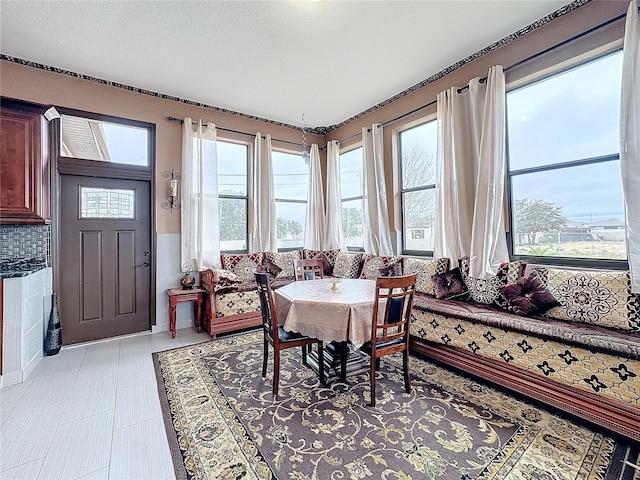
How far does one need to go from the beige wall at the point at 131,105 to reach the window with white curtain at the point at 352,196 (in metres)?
1.53

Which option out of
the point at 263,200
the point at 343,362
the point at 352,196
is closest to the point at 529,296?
the point at 343,362

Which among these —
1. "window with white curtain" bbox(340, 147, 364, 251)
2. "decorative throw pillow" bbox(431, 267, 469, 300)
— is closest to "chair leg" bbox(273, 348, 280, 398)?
"decorative throw pillow" bbox(431, 267, 469, 300)

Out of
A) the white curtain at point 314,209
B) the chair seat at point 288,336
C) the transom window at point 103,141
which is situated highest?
the transom window at point 103,141

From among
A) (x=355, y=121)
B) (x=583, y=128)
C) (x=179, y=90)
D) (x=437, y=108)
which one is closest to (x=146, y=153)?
(x=179, y=90)

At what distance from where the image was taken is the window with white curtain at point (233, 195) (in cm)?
434

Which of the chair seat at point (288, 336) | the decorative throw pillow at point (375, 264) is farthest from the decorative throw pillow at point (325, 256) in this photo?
the chair seat at point (288, 336)

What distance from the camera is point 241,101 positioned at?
156 inches

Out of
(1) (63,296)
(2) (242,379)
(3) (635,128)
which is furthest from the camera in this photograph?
(1) (63,296)

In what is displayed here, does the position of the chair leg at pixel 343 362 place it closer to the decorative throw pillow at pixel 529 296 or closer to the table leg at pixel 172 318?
the decorative throw pillow at pixel 529 296

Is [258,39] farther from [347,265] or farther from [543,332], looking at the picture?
[543,332]

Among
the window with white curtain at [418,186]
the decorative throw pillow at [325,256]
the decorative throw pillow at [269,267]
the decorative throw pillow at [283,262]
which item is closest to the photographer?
the window with white curtain at [418,186]

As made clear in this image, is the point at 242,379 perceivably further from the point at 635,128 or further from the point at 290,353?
the point at 635,128

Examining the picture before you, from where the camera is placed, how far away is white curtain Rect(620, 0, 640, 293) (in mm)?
2012

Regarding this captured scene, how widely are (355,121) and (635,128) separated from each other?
335 cm
